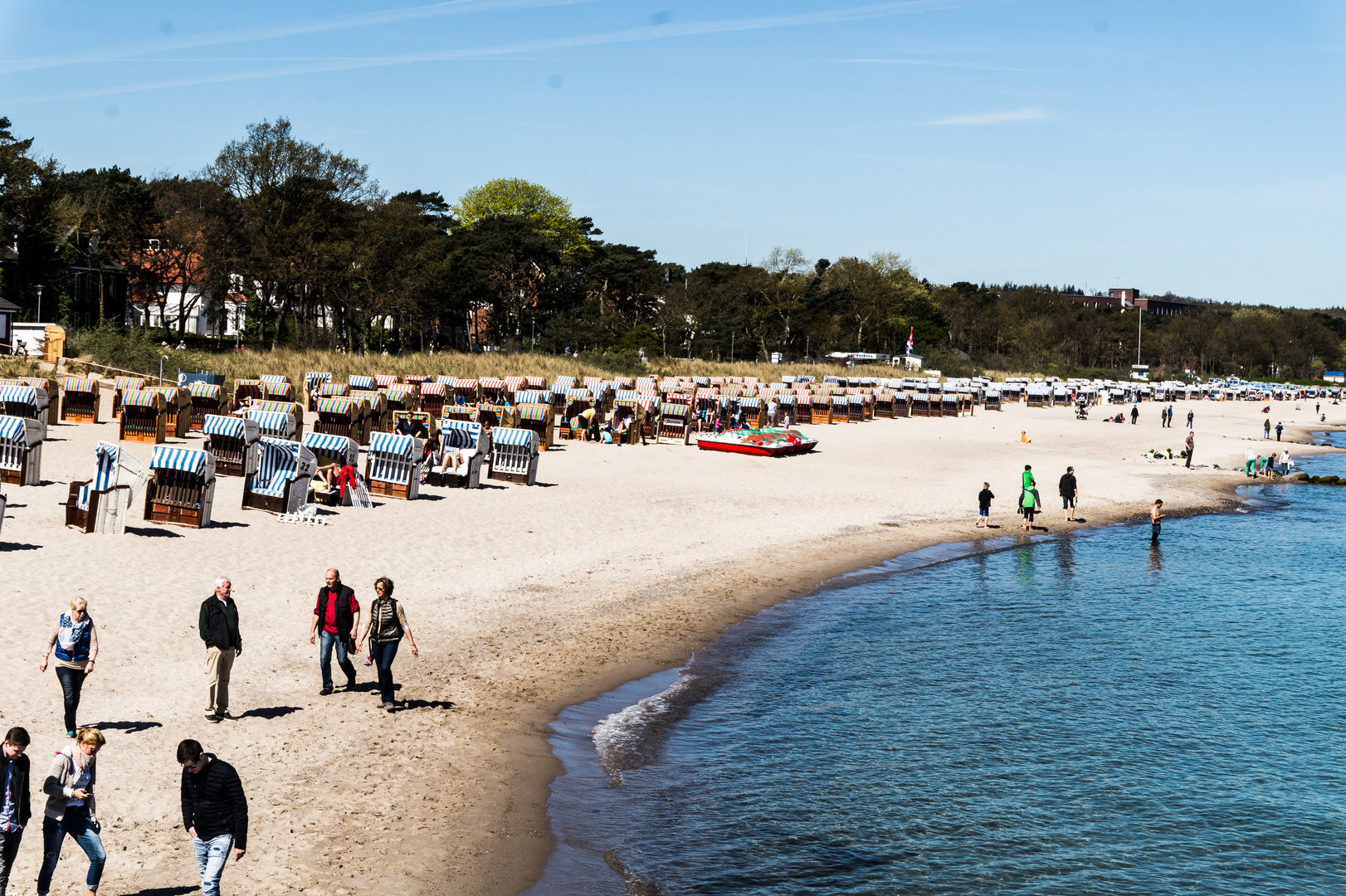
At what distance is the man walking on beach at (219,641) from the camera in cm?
1195

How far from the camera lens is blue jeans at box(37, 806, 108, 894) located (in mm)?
8311

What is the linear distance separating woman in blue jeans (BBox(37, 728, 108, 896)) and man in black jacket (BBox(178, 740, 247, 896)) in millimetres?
766

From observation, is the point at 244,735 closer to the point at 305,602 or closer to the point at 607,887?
the point at 607,887

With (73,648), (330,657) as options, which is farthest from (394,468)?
(73,648)

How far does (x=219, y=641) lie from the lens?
1200 centimetres

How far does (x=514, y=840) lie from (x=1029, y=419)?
3011 inches

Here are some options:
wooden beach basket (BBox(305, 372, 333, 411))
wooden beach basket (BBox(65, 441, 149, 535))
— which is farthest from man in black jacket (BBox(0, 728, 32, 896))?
wooden beach basket (BBox(305, 372, 333, 411))

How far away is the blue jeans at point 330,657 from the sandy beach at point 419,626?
272 mm

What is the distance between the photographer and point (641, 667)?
17047 millimetres

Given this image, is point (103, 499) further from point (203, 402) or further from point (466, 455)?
point (203, 402)

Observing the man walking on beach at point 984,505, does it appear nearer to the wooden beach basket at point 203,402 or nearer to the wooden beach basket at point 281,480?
the wooden beach basket at point 281,480

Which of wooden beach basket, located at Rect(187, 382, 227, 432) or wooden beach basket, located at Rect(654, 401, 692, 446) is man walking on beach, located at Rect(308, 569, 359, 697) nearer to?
wooden beach basket, located at Rect(187, 382, 227, 432)

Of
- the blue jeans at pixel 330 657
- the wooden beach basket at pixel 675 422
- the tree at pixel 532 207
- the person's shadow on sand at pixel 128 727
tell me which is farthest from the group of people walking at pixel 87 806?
the tree at pixel 532 207

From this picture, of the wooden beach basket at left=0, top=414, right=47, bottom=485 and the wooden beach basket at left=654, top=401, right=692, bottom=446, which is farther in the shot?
the wooden beach basket at left=654, top=401, right=692, bottom=446
